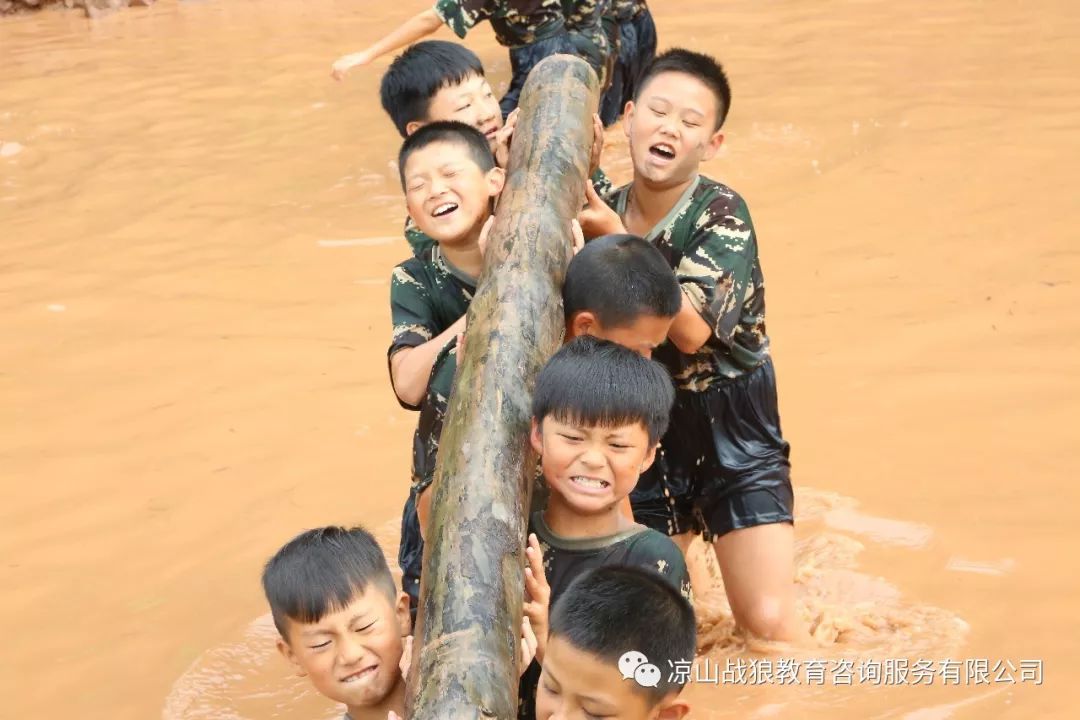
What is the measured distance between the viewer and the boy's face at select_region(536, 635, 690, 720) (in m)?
2.26

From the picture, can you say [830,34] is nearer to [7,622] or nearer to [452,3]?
[452,3]

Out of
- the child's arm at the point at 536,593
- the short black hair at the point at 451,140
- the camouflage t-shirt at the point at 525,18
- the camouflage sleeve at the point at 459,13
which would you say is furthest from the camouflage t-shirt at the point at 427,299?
the camouflage t-shirt at the point at 525,18

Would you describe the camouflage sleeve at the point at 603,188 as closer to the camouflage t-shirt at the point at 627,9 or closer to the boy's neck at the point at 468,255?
the boy's neck at the point at 468,255

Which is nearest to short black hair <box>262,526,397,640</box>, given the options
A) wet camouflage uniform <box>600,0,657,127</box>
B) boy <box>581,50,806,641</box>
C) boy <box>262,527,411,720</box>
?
boy <box>262,527,411,720</box>

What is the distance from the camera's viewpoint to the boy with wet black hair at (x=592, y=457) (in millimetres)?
2598

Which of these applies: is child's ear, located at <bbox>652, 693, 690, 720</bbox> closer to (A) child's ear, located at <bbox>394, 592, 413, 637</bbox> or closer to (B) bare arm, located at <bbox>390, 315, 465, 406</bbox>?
(A) child's ear, located at <bbox>394, 592, 413, 637</bbox>

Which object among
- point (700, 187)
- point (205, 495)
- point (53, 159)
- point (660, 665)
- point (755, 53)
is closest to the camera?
point (660, 665)

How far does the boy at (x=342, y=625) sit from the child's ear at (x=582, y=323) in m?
0.70

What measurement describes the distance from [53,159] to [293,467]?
13.5 feet

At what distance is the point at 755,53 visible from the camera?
8461 millimetres

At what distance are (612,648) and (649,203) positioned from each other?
4.52 feet

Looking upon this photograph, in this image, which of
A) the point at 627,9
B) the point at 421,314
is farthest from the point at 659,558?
the point at 627,9

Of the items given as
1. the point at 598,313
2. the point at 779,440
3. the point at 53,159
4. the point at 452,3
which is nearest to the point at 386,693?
the point at 598,313

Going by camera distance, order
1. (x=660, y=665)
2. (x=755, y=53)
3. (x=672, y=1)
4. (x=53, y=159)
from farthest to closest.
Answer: (x=672, y=1) < (x=755, y=53) < (x=53, y=159) < (x=660, y=665)
